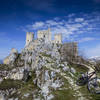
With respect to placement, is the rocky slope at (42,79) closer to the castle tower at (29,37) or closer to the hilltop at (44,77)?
the hilltop at (44,77)

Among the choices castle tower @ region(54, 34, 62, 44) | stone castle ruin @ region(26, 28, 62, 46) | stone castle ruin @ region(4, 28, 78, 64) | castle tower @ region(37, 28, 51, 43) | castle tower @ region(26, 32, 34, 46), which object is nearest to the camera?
stone castle ruin @ region(4, 28, 78, 64)

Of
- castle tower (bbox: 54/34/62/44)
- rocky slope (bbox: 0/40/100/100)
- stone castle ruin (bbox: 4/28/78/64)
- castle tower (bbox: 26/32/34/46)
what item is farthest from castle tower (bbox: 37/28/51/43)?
rocky slope (bbox: 0/40/100/100)

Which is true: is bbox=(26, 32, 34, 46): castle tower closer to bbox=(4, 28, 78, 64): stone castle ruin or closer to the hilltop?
bbox=(4, 28, 78, 64): stone castle ruin

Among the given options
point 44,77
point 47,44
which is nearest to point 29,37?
point 47,44

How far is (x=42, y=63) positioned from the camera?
5409 cm

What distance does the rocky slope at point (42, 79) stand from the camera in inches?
1430

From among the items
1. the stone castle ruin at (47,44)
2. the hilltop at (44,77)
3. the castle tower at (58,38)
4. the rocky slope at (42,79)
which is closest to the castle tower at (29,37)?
the stone castle ruin at (47,44)

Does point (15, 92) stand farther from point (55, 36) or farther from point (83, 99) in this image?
point (55, 36)

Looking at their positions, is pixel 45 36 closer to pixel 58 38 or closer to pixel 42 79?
pixel 58 38

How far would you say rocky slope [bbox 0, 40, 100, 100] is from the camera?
36312 mm

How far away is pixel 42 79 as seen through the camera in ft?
157

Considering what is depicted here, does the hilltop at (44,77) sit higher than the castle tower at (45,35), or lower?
lower

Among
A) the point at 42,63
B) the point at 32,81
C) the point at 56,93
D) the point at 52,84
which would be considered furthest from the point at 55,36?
the point at 56,93

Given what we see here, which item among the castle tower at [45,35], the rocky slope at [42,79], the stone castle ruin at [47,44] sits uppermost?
the castle tower at [45,35]
